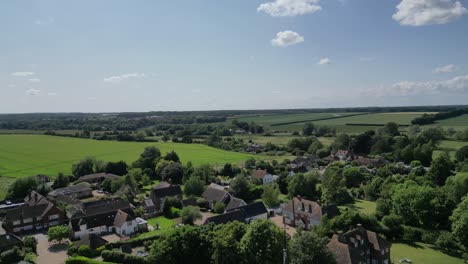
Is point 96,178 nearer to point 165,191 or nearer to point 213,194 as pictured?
point 165,191

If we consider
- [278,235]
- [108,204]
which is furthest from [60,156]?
[278,235]

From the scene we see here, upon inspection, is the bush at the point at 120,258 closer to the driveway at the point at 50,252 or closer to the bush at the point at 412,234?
the driveway at the point at 50,252

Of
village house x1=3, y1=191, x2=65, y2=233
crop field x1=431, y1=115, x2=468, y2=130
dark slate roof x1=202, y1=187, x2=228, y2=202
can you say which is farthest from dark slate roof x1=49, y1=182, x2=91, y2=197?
crop field x1=431, y1=115, x2=468, y2=130

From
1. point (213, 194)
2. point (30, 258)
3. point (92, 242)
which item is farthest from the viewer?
point (213, 194)

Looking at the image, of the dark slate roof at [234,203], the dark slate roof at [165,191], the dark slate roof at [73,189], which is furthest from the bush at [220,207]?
the dark slate roof at [73,189]

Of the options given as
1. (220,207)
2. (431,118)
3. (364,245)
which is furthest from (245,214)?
(431,118)

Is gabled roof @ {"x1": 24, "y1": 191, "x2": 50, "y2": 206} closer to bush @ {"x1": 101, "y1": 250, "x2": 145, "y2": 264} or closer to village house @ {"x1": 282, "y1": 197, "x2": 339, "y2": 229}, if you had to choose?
bush @ {"x1": 101, "y1": 250, "x2": 145, "y2": 264}

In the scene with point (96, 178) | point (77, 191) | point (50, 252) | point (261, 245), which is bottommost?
point (50, 252)
